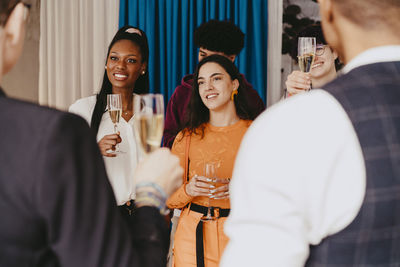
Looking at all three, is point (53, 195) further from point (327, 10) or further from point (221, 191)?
point (221, 191)

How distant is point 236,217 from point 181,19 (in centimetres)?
261

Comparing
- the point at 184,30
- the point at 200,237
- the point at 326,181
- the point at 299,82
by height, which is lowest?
the point at 200,237

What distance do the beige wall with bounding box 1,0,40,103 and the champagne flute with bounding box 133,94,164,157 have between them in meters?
2.80

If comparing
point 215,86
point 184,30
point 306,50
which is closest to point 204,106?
point 215,86

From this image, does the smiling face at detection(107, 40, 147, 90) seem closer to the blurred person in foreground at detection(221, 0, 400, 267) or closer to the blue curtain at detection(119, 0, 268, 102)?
the blue curtain at detection(119, 0, 268, 102)

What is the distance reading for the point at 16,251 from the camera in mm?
570

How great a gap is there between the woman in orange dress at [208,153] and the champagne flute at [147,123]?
825 mm

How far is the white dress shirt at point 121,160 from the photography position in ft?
6.33

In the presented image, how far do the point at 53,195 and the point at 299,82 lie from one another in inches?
53.1

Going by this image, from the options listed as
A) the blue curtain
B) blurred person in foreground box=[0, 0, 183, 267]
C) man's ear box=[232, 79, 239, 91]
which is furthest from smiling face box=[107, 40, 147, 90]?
blurred person in foreground box=[0, 0, 183, 267]

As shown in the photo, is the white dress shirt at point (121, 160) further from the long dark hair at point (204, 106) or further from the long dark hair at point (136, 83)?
the long dark hair at point (204, 106)

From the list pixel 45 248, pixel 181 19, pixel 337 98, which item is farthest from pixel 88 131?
pixel 181 19

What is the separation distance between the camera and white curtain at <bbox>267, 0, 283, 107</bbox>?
3.05 meters

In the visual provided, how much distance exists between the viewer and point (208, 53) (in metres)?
2.47
